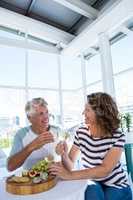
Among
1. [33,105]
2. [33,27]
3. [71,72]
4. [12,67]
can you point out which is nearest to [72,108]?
[71,72]

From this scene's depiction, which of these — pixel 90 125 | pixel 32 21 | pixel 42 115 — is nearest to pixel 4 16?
pixel 32 21

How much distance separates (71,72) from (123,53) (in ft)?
5.12

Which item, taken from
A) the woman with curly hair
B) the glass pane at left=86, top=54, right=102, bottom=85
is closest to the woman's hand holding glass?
the woman with curly hair

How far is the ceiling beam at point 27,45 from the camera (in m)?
3.60

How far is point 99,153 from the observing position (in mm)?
1321

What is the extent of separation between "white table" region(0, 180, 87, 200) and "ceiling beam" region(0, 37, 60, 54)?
2.97 m

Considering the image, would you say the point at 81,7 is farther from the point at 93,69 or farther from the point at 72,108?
the point at 72,108

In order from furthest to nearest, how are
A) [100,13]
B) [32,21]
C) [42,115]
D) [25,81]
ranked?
1. [25,81]
2. [32,21]
3. [100,13]
4. [42,115]

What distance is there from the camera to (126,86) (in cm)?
444

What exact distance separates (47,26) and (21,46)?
0.59 m

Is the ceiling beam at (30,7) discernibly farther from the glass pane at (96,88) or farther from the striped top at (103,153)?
the striped top at (103,153)

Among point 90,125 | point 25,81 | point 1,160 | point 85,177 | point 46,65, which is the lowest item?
point 1,160

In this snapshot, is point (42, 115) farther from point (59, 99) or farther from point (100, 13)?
point (59, 99)

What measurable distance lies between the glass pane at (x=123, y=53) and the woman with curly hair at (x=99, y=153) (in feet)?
9.51
